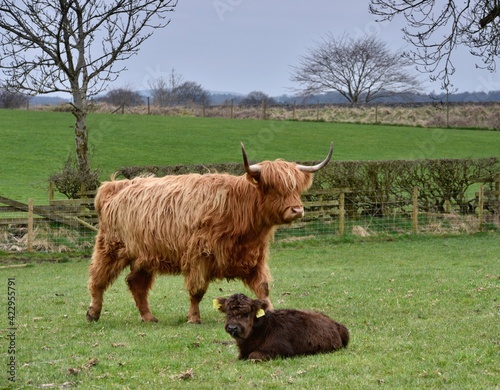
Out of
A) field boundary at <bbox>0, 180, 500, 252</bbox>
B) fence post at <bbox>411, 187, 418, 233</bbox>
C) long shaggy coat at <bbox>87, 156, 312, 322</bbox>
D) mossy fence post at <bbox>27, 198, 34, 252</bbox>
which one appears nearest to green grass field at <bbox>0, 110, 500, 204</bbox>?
field boundary at <bbox>0, 180, 500, 252</bbox>

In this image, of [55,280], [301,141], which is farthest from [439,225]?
[301,141]

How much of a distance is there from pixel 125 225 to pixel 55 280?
6265mm

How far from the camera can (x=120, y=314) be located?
35.5ft

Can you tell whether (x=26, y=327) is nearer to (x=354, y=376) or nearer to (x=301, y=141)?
(x=354, y=376)

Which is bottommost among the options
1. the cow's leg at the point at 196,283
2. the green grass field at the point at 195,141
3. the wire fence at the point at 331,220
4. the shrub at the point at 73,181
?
the wire fence at the point at 331,220

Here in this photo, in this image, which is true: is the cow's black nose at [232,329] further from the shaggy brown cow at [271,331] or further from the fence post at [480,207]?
the fence post at [480,207]

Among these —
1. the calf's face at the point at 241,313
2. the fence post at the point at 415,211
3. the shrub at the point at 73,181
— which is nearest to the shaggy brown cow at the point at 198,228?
the calf's face at the point at 241,313

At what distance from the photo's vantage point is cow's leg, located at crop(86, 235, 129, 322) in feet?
33.6

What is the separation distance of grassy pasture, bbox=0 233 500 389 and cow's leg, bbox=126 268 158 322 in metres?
0.19

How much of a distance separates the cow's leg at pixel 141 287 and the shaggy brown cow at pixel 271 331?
299 centimetres

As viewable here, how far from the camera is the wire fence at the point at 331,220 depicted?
2028 cm

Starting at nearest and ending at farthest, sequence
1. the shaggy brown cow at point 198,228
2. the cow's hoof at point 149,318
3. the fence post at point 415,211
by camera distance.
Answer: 1. the shaggy brown cow at point 198,228
2. the cow's hoof at point 149,318
3. the fence post at point 415,211

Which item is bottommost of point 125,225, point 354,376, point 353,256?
point 353,256

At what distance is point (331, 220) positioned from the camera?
2266cm
